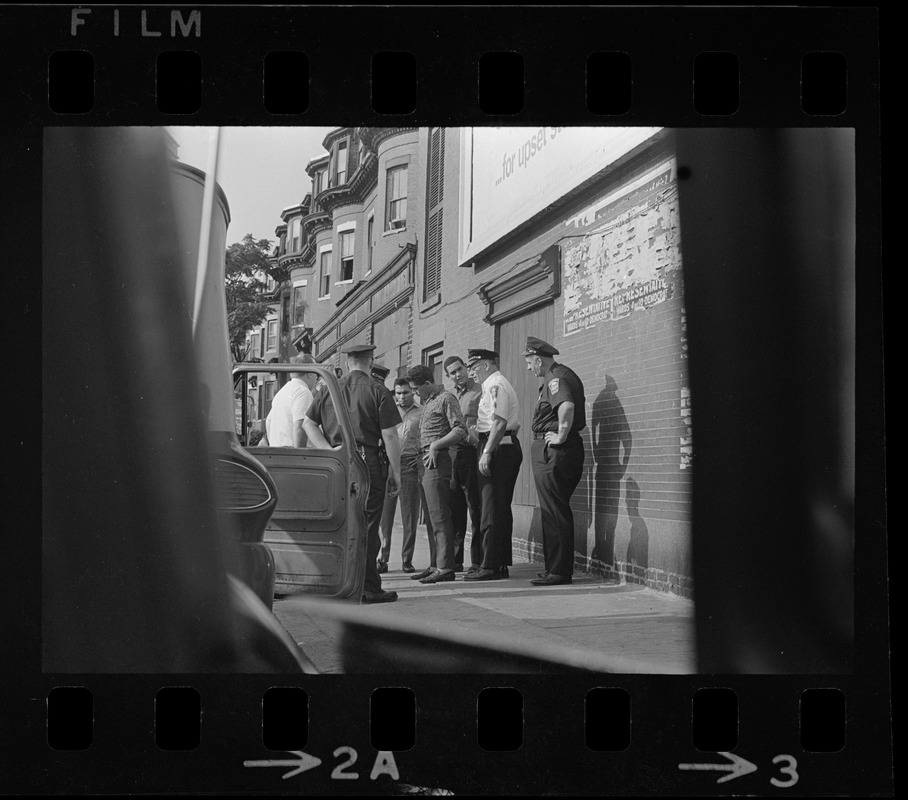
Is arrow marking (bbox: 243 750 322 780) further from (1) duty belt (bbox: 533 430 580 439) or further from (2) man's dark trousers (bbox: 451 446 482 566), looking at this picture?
(1) duty belt (bbox: 533 430 580 439)

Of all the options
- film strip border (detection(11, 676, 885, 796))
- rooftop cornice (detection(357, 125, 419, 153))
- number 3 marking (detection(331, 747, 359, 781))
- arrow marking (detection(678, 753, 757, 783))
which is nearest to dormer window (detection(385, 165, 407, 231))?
rooftop cornice (detection(357, 125, 419, 153))

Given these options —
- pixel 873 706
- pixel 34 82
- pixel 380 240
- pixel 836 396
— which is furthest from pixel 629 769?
pixel 34 82

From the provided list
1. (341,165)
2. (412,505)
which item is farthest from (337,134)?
(412,505)

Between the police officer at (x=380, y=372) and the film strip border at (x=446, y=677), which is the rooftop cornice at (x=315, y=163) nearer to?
the film strip border at (x=446, y=677)

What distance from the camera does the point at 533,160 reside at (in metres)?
3.49

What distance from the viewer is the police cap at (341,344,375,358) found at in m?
3.49

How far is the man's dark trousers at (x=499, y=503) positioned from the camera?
3484mm

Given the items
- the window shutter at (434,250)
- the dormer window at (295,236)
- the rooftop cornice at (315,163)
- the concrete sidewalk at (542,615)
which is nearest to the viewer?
the concrete sidewalk at (542,615)

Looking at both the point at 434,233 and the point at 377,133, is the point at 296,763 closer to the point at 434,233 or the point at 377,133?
the point at 434,233

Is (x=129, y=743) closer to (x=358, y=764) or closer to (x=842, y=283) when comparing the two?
(x=358, y=764)

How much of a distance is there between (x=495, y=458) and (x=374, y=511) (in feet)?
1.72

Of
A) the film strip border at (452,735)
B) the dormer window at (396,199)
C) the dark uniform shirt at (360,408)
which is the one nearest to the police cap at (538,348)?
the dark uniform shirt at (360,408)

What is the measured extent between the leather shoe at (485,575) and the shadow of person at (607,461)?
1.28 ft

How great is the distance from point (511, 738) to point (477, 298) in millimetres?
1739
